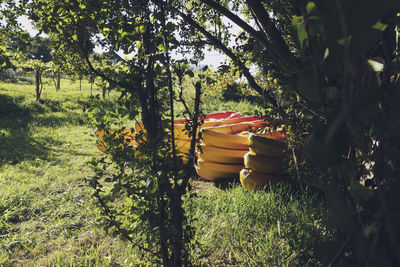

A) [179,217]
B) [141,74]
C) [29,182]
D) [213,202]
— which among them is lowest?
[29,182]

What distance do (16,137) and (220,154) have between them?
6.35 m

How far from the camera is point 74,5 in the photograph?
1.35 m

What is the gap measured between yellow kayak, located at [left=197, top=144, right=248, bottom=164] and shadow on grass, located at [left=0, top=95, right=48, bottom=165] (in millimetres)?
3824

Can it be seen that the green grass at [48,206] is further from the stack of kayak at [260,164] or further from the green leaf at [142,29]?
the stack of kayak at [260,164]

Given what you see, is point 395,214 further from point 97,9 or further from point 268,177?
point 268,177

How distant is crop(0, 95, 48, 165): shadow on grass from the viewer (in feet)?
17.6

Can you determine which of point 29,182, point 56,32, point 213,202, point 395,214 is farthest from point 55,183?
point 395,214

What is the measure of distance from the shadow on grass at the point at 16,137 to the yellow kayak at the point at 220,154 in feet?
12.5

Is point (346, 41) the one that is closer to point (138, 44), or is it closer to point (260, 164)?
point (138, 44)

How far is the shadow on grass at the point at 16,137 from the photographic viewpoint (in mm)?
5367

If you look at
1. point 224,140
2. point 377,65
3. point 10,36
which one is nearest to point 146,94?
point 377,65

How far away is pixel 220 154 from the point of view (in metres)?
3.84

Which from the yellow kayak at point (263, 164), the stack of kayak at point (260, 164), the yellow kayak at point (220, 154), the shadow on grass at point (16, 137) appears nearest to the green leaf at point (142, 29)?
the stack of kayak at point (260, 164)

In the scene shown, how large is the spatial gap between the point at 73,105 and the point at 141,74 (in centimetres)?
1312
